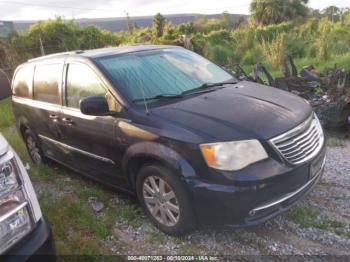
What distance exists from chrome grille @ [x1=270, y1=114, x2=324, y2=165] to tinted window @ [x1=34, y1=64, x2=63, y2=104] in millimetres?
2736

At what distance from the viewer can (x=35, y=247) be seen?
224 cm

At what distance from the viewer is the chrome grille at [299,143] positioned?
306 cm

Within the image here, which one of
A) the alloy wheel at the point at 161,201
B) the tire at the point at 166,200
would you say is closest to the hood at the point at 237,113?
the tire at the point at 166,200

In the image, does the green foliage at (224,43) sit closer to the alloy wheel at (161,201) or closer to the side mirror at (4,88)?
the alloy wheel at (161,201)

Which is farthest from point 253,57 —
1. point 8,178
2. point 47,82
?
point 8,178

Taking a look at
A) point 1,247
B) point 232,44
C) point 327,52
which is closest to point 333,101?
point 1,247

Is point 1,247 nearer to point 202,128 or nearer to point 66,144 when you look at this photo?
point 202,128

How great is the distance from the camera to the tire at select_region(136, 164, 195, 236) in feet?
10.3

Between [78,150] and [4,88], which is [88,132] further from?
[4,88]

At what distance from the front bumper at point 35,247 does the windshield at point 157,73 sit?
162 centimetres

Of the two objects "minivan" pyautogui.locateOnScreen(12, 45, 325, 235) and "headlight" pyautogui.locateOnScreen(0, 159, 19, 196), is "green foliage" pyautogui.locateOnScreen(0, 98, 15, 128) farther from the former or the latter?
"headlight" pyautogui.locateOnScreen(0, 159, 19, 196)

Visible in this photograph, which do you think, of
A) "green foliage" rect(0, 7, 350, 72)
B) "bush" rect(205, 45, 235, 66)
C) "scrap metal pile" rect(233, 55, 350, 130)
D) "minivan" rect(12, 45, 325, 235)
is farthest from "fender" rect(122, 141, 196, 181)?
"bush" rect(205, 45, 235, 66)

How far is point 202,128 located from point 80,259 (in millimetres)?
1613

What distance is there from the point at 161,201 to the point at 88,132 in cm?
120
